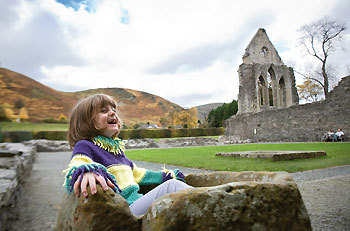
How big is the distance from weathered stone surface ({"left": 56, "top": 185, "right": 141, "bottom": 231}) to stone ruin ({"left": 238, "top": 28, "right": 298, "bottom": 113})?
27.2m

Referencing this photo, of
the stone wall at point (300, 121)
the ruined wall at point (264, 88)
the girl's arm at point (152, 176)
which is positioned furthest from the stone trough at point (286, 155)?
the ruined wall at point (264, 88)

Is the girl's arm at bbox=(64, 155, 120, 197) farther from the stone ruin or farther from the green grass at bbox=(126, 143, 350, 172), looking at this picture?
the stone ruin

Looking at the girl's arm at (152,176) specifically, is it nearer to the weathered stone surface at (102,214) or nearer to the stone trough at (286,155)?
the weathered stone surface at (102,214)

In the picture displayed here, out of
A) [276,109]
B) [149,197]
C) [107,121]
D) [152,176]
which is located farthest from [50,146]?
[149,197]

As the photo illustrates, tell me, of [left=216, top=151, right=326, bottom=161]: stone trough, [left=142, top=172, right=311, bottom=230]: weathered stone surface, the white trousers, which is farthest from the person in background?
the white trousers

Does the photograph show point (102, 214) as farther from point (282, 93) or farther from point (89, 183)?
point (282, 93)

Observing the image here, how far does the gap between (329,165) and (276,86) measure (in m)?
25.1

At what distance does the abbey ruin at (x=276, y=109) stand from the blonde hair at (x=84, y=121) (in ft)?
57.9

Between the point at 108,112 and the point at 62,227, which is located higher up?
the point at 108,112

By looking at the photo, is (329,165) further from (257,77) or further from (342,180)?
(257,77)

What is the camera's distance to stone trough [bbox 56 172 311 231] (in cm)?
117

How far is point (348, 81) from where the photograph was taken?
15.3 m

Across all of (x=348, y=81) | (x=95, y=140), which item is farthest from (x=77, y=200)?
(x=348, y=81)

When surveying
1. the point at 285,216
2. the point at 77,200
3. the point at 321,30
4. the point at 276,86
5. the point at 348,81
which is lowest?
the point at 285,216
